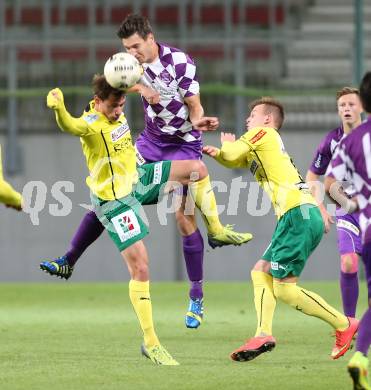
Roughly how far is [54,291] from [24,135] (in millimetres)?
2208

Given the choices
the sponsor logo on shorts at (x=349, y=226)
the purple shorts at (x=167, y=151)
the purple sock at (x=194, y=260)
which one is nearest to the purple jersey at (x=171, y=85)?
the purple shorts at (x=167, y=151)

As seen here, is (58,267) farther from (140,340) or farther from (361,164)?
(361,164)

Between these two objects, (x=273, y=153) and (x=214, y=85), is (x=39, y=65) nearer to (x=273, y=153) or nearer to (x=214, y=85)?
(x=214, y=85)

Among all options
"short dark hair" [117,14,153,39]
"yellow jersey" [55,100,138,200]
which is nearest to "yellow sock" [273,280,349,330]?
"yellow jersey" [55,100,138,200]

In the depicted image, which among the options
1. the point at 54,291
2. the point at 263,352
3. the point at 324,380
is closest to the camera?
the point at 324,380

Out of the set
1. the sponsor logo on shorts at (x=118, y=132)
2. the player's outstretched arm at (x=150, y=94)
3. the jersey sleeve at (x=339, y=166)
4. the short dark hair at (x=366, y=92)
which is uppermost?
the short dark hair at (x=366, y=92)

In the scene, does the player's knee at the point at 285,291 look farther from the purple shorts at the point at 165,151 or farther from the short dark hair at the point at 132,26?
the short dark hair at the point at 132,26

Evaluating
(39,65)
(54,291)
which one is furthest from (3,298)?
(39,65)

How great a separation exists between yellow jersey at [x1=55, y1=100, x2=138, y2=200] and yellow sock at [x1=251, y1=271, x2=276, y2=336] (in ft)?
3.48

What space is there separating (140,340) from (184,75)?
205 centimetres

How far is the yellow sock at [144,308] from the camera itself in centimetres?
763

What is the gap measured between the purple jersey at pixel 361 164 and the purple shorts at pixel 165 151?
134 inches

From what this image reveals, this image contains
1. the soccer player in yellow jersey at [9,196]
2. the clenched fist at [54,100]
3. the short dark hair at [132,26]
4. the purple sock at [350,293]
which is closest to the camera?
the soccer player in yellow jersey at [9,196]

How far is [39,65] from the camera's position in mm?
15578
